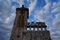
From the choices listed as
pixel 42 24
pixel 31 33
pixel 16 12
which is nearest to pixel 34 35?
pixel 31 33

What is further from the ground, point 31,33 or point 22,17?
point 22,17

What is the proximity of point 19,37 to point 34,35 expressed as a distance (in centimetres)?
267

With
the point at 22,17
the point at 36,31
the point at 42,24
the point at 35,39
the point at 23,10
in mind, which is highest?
the point at 23,10

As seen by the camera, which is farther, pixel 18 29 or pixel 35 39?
pixel 18 29

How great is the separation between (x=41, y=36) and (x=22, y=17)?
5.51m

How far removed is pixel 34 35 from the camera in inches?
770

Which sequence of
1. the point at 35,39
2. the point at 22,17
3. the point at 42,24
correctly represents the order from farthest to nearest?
the point at 22,17, the point at 42,24, the point at 35,39

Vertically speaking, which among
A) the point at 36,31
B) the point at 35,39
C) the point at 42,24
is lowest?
the point at 35,39

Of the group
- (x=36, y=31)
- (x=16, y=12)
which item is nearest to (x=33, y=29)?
(x=36, y=31)

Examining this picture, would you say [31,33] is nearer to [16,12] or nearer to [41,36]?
[41,36]

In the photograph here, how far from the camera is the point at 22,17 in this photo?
72.0 feet

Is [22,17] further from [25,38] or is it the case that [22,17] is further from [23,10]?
[25,38]

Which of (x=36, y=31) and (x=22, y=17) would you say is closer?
(x=36, y=31)

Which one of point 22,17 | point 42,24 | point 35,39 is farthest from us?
point 22,17
